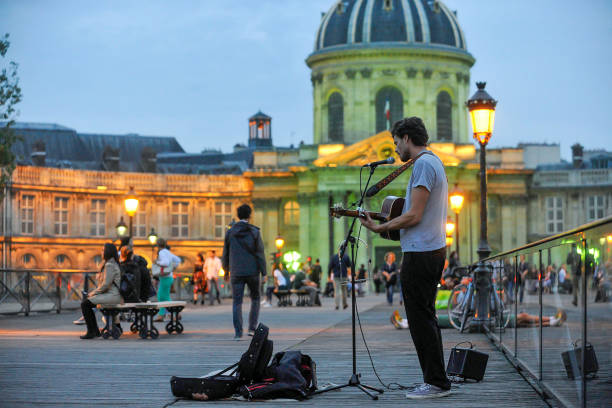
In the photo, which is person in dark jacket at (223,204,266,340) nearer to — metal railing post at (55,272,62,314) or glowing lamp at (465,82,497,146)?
glowing lamp at (465,82,497,146)

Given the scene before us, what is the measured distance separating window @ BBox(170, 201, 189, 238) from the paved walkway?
56974mm

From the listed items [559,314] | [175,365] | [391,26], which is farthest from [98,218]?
[559,314]

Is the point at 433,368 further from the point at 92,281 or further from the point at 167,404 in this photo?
the point at 92,281

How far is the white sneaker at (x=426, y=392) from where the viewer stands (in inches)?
353

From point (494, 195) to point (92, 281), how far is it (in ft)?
159

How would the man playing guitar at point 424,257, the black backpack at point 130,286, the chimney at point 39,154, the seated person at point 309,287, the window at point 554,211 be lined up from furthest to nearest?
the window at point 554,211 < the chimney at point 39,154 < the seated person at point 309,287 < the black backpack at point 130,286 < the man playing guitar at point 424,257

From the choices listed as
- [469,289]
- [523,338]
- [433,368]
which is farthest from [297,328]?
[433,368]

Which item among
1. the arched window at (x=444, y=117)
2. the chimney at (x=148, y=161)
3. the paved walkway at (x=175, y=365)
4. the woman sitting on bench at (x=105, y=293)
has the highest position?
the arched window at (x=444, y=117)

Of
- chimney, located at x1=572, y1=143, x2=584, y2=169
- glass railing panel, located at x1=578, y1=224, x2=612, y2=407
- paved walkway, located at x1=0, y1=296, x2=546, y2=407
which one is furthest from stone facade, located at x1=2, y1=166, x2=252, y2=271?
glass railing panel, located at x1=578, y1=224, x2=612, y2=407

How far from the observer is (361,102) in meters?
76.6

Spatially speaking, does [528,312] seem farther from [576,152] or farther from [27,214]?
[576,152]

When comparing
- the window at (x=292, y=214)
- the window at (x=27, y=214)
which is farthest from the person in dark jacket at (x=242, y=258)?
the window at (x=292, y=214)

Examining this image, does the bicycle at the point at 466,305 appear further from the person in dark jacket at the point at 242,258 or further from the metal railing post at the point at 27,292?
the metal railing post at the point at 27,292

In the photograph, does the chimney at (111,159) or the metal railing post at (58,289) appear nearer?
the metal railing post at (58,289)
